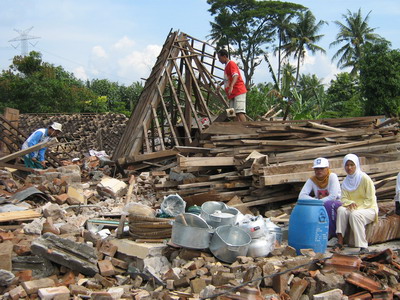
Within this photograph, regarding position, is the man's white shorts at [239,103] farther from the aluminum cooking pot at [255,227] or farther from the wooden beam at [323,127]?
the aluminum cooking pot at [255,227]

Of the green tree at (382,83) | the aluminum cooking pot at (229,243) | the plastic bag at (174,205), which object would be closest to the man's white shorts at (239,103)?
the plastic bag at (174,205)

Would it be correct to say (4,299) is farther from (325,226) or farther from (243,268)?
(325,226)

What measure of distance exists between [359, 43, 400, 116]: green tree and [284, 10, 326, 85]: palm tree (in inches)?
559

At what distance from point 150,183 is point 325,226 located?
4729 millimetres

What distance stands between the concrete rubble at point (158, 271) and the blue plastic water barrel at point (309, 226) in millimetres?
244

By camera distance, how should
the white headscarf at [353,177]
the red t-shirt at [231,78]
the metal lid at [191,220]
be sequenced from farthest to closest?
the red t-shirt at [231,78], the white headscarf at [353,177], the metal lid at [191,220]

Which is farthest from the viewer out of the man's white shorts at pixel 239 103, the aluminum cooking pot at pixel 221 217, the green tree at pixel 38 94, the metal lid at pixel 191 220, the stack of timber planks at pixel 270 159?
the green tree at pixel 38 94

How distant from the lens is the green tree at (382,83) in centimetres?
2319

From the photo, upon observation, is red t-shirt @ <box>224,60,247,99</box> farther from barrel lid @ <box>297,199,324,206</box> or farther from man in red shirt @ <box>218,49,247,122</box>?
barrel lid @ <box>297,199,324,206</box>

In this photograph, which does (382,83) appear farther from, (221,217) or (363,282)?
(363,282)

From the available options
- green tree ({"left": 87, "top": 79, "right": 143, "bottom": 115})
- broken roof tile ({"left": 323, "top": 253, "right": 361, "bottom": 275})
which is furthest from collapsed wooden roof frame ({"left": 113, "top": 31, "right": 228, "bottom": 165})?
green tree ({"left": 87, "top": 79, "right": 143, "bottom": 115})

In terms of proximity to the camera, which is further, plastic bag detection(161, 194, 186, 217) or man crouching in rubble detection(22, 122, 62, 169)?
man crouching in rubble detection(22, 122, 62, 169)

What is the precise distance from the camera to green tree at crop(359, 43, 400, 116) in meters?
23.2

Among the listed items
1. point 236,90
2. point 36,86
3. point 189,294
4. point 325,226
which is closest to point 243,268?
→ point 189,294
